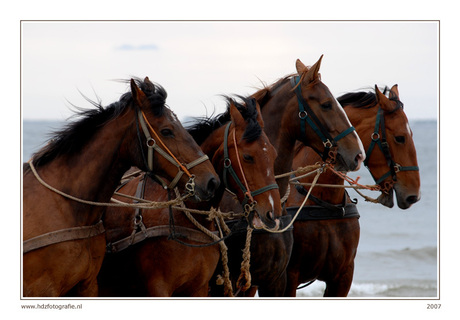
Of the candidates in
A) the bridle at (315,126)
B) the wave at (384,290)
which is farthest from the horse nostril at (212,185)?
the wave at (384,290)

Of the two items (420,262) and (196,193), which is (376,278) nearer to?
(420,262)

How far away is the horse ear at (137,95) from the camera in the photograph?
540cm

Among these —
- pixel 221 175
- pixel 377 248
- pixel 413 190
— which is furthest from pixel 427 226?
pixel 221 175

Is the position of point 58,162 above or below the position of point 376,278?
above

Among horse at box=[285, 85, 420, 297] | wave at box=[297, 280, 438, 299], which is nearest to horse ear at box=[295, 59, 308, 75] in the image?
horse at box=[285, 85, 420, 297]

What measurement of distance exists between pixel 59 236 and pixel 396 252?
38.0 feet

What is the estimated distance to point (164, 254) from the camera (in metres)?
5.85

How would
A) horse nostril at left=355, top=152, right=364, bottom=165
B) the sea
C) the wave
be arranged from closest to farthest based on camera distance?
1. horse nostril at left=355, top=152, right=364, bottom=165
2. the wave
3. the sea

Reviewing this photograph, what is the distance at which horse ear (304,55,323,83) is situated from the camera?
6.27 meters

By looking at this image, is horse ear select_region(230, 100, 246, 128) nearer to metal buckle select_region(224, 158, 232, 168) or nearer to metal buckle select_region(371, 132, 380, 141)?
metal buckle select_region(224, 158, 232, 168)

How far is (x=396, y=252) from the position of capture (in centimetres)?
1570

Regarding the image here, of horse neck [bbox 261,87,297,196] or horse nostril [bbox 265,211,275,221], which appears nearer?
horse nostril [bbox 265,211,275,221]

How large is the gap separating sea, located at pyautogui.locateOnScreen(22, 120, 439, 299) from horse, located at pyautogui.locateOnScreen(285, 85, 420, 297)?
5.03 m

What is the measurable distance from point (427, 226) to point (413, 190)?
438 inches
